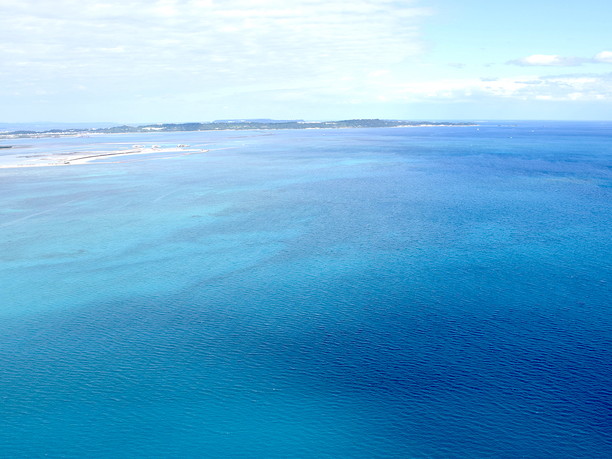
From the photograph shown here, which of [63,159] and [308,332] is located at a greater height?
[63,159]

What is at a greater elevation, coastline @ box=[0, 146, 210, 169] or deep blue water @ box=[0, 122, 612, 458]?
coastline @ box=[0, 146, 210, 169]

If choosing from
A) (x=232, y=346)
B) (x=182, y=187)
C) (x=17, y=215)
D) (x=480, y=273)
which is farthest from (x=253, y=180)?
(x=232, y=346)

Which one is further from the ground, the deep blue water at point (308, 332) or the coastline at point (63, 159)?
the coastline at point (63, 159)

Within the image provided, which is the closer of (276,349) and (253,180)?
(276,349)

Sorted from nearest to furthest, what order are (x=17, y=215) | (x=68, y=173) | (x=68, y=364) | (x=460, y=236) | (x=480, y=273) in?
1. (x=68, y=364)
2. (x=480, y=273)
3. (x=460, y=236)
4. (x=17, y=215)
5. (x=68, y=173)

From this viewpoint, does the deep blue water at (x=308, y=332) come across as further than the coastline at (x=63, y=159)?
No

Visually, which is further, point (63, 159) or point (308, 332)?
point (63, 159)

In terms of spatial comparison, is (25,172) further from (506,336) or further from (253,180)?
(506,336)

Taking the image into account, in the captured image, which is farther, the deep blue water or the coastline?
the coastline
